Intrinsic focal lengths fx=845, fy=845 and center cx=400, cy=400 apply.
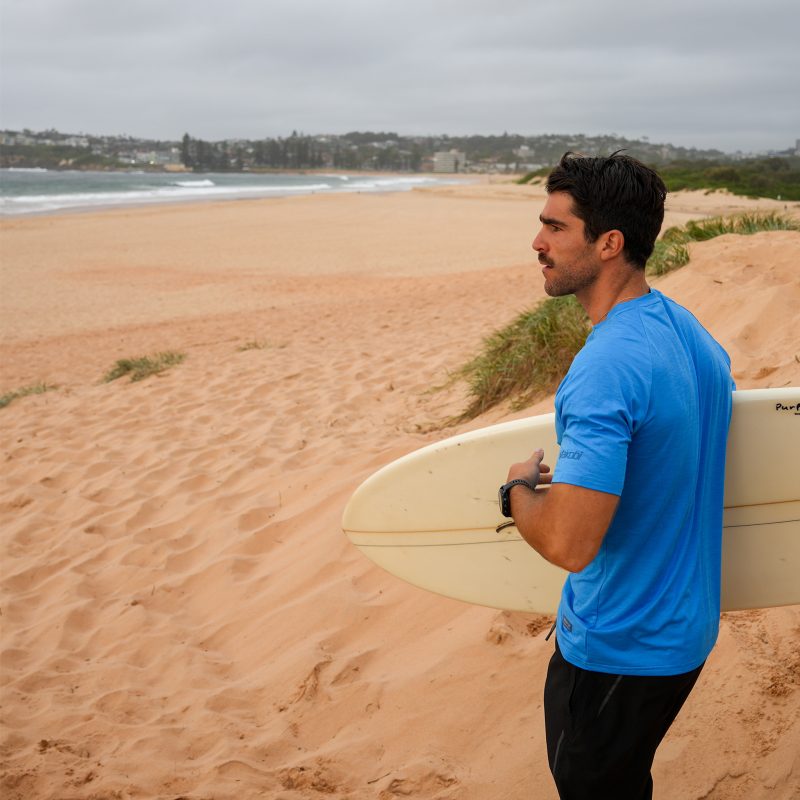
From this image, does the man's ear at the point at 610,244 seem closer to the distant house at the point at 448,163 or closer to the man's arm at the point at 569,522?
the man's arm at the point at 569,522

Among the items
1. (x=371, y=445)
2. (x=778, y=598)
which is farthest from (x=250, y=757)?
(x=371, y=445)

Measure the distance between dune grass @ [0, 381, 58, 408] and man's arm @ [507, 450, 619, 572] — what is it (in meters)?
7.08

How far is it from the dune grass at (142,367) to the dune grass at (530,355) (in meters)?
3.18

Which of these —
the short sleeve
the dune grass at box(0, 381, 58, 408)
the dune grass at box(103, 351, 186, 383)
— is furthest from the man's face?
the dune grass at box(0, 381, 58, 408)

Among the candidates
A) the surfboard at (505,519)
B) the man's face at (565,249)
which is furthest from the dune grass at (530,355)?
the man's face at (565,249)

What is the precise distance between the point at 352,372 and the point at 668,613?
18.9ft

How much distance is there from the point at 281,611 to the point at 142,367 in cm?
495

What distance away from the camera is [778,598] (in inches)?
83.4

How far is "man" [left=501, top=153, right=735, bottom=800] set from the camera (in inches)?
56.4

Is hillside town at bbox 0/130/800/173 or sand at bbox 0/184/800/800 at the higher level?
hillside town at bbox 0/130/800/173

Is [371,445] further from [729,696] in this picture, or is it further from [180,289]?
[180,289]

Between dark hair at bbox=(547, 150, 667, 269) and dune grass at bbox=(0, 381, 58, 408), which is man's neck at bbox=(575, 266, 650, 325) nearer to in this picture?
dark hair at bbox=(547, 150, 667, 269)

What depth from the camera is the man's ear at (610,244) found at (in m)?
1.60

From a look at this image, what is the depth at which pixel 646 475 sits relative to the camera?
150 centimetres
